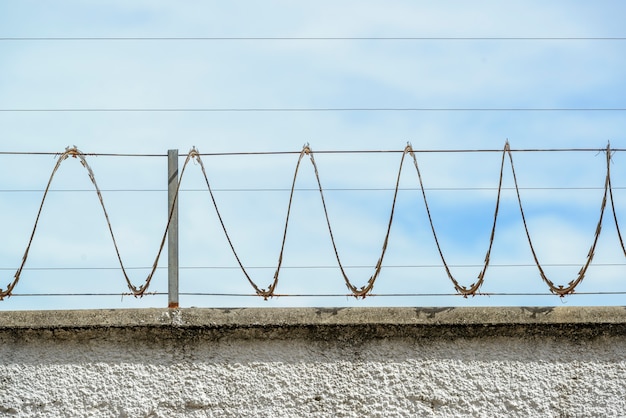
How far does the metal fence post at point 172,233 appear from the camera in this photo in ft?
15.9

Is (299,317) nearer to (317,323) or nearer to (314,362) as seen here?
(317,323)

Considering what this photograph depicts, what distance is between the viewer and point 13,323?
4.73 metres

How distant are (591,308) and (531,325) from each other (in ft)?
1.03

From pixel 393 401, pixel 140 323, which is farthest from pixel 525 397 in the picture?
pixel 140 323

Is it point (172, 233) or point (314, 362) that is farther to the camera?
point (172, 233)

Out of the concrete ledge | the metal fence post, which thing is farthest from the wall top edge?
the metal fence post

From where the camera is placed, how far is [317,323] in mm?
4691

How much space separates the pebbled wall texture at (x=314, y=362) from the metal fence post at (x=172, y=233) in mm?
145

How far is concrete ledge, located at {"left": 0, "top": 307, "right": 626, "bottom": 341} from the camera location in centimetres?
471

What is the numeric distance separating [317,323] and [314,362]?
0.18 metres

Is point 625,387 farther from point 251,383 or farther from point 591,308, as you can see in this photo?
point 251,383

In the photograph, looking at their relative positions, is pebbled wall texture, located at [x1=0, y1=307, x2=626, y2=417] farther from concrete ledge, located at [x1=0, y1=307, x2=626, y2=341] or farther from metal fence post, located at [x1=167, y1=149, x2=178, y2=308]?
metal fence post, located at [x1=167, y1=149, x2=178, y2=308]

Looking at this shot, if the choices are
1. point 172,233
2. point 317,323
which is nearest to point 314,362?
point 317,323

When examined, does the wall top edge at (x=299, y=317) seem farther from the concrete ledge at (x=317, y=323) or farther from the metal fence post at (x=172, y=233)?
the metal fence post at (x=172, y=233)
